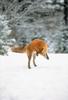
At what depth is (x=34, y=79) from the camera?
227cm

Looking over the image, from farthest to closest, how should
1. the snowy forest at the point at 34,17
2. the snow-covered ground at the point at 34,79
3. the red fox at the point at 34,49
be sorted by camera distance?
the snowy forest at the point at 34,17 → the red fox at the point at 34,49 → the snow-covered ground at the point at 34,79

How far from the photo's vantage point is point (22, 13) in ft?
17.3

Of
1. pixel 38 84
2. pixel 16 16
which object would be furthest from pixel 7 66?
pixel 16 16

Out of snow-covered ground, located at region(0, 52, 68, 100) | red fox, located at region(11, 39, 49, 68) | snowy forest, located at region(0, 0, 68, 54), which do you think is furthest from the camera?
snowy forest, located at region(0, 0, 68, 54)

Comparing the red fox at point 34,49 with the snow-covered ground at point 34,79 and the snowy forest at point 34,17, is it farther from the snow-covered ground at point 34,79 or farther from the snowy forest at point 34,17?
the snowy forest at point 34,17

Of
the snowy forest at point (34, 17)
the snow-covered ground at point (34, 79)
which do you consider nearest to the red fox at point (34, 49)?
the snow-covered ground at point (34, 79)

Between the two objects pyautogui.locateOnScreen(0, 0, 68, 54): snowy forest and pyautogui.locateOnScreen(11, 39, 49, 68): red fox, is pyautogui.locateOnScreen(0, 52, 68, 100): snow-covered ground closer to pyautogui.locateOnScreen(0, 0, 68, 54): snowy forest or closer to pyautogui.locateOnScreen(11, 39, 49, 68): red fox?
pyautogui.locateOnScreen(11, 39, 49, 68): red fox

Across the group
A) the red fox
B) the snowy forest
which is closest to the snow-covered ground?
the red fox

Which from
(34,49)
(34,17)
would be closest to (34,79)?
(34,49)

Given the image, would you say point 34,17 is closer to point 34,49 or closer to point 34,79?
point 34,49

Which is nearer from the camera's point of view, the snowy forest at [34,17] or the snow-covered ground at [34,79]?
the snow-covered ground at [34,79]

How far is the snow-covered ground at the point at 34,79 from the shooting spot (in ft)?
6.86

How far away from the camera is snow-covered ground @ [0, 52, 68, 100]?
2.09 m

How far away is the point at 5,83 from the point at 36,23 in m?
3.34
